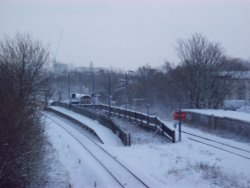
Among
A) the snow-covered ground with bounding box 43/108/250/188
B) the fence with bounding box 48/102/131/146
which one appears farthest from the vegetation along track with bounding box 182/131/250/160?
the fence with bounding box 48/102/131/146

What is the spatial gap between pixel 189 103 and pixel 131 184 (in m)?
36.7

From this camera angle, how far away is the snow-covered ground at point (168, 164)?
15.9 metres

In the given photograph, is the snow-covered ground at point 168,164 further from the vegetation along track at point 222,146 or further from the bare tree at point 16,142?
the bare tree at point 16,142

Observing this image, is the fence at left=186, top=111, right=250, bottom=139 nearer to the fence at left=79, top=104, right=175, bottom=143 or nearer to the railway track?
the fence at left=79, top=104, right=175, bottom=143

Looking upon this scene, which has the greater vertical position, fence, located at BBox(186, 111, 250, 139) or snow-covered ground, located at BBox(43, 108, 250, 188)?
fence, located at BBox(186, 111, 250, 139)

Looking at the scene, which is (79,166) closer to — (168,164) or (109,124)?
(168,164)

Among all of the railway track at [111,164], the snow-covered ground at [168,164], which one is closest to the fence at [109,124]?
the snow-covered ground at [168,164]

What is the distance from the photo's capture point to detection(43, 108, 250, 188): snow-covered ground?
15.9 metres

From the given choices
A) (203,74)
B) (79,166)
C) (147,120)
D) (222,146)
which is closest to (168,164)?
(79,166)

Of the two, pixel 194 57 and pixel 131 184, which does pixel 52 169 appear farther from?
pixel 194 57

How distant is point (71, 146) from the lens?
2556 centimetres

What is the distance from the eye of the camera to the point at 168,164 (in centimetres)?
1897

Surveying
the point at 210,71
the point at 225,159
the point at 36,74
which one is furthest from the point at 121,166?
the point at 210,71

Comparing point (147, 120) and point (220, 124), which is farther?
point (147, 120)
